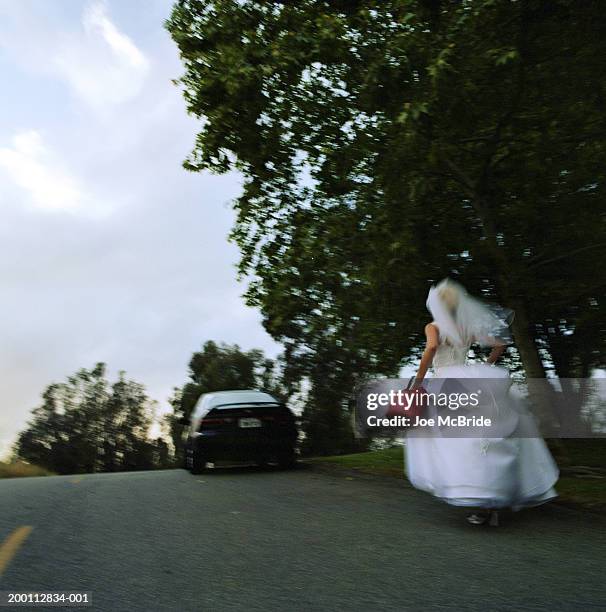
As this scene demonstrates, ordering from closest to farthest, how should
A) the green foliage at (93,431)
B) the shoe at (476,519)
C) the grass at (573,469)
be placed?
the shoe at (476,519) → the grass at (573,469) → the green foliage at (93,431)

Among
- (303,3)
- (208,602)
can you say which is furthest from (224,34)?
(208,602)

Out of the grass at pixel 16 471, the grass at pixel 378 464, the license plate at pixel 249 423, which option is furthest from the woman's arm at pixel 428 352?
the grass at pixel 16 471

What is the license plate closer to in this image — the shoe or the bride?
the bride

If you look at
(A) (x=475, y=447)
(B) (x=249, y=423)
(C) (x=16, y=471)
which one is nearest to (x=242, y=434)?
(B) (x=249, y=423)

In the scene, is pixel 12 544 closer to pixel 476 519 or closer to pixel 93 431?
pixel 476 519

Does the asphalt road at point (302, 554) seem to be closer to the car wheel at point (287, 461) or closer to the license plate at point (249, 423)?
the license plate at point (249, 423)

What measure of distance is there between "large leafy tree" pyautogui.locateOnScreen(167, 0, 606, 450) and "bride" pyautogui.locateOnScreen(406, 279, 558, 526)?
2437 mm

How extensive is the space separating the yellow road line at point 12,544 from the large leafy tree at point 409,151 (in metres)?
5.69

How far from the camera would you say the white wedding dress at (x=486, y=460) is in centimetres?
678

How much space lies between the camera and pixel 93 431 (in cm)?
7012

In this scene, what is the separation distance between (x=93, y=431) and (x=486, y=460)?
67472 mm

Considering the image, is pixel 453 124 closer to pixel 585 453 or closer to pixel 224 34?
pixel 224 34

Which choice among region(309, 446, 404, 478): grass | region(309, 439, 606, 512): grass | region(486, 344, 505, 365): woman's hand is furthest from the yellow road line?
region(309, 446, 404, 478): grass

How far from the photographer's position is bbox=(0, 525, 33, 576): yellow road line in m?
5.54
